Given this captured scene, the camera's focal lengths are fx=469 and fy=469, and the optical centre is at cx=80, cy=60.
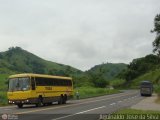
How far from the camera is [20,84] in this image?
39094mm

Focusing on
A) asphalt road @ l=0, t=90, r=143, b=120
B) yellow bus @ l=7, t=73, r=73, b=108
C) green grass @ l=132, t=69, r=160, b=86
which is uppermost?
green grass @ l=132, t=69, r=160, b=86

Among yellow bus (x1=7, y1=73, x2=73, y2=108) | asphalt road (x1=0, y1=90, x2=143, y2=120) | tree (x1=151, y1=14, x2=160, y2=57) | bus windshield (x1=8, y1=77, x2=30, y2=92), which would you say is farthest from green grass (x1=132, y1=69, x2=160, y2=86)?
asphalt road (x1=0, y1=90, x2=143, y2=120)

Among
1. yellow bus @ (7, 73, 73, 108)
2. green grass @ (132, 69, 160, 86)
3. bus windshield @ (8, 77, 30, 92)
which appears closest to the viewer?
yellow bus @ (7, 73, 73, 108)

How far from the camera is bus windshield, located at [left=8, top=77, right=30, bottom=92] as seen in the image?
128 ft

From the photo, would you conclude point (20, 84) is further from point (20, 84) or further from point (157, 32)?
point (157, 32)

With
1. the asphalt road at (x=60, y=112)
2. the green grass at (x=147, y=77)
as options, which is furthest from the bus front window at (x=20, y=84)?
the green grass at (x=147, y=77)

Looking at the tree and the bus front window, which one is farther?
the tree

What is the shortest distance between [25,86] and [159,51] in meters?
72.6

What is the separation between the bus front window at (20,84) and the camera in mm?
38906

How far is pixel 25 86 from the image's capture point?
38969 mm

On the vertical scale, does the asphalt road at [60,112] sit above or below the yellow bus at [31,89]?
below

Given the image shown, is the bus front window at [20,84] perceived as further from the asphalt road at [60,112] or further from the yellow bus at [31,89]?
the asphalt road at [60,112]

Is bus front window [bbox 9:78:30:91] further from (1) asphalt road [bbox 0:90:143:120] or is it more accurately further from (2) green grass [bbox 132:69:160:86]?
(2) green grass [bbox 132:69:160:86]

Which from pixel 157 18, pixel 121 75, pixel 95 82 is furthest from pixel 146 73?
pixel 157 18
